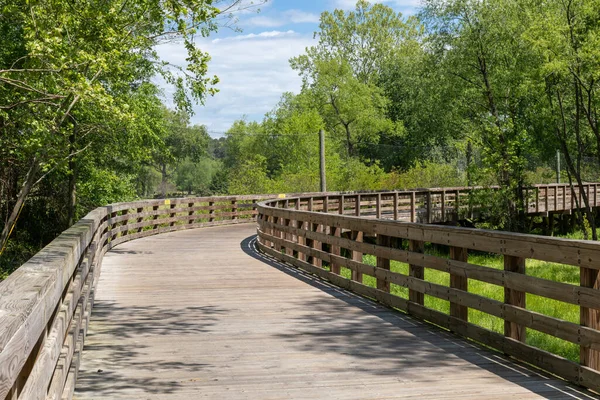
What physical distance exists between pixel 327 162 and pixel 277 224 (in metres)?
50.4

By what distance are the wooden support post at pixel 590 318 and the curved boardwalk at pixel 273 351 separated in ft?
0.72

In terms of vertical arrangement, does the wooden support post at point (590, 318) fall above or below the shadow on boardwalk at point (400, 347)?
above

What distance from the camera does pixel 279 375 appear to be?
5.82 meters

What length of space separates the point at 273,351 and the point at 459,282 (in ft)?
6.21

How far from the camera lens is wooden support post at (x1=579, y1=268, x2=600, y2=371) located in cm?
532

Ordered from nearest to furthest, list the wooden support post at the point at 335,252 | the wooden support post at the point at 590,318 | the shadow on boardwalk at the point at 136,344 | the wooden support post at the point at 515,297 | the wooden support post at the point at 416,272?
the wooden support post at the point at 590,318
the shadow on boardwalk at the point at 136,344
the wooden support post at the point at 515,297
the wooden support post at the point at 416,272
the wooden support post at the point at 335,252

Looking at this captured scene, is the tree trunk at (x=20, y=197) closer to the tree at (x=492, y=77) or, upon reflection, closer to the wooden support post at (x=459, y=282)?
the wooden support post at (x=459, y=282)

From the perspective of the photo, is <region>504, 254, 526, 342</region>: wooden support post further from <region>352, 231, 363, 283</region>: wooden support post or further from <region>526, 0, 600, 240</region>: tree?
<region>526, 0, 600, 240</region>: tree

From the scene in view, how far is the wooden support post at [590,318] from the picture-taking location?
532 cm

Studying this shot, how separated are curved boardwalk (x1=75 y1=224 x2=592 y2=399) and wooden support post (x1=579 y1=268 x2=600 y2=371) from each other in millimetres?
220

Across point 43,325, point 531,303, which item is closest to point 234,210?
point 531,303

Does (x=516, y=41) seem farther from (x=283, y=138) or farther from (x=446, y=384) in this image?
(x=283, y=138)

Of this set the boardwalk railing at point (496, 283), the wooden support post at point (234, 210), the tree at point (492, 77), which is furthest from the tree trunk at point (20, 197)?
the tree at point (492, 77)

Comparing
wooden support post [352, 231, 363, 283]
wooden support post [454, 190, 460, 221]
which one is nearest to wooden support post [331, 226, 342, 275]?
wooden support post [352, 231, 363, 283]
